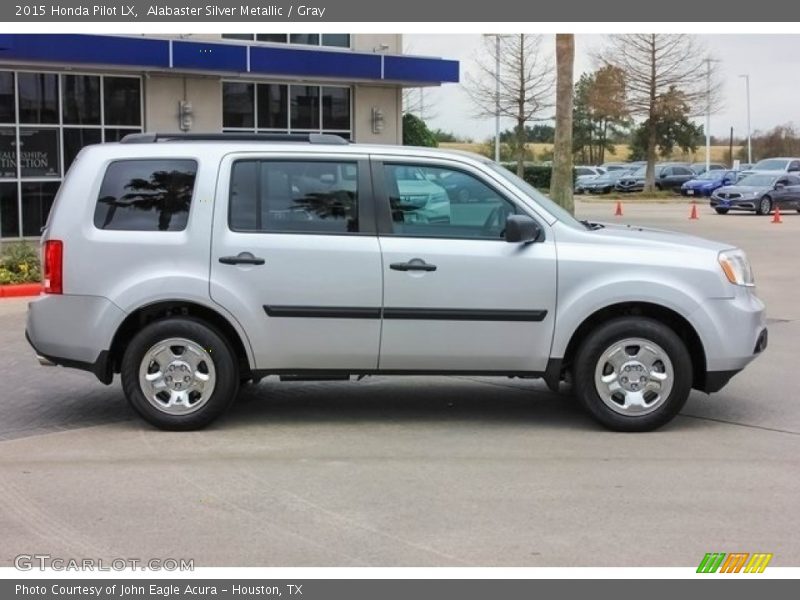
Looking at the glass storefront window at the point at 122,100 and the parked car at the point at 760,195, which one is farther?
the parked car at the point at 760,195

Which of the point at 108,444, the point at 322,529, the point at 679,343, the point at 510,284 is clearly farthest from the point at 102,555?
the point at 679,343

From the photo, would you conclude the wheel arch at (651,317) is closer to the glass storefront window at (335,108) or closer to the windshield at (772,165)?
the glass storefront window at (335,108)

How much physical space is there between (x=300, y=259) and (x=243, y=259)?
37cm

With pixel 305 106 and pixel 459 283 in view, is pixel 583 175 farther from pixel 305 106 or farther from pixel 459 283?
pixel 459 283

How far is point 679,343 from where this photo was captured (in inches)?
265

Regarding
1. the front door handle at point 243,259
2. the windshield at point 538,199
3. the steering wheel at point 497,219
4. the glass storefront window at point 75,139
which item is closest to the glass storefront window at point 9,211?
the glass storefront window at point 75,139

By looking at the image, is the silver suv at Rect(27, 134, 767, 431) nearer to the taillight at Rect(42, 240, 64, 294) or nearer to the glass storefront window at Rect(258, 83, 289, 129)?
the taillight at Rect(42, 240, 64, 294)

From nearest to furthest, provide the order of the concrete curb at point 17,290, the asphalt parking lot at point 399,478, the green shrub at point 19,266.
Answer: the asphalt parking lot at point 399,478, the concrete curb at point 17,290, the green shrub at point 19,266

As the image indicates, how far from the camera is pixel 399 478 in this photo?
5855 mm

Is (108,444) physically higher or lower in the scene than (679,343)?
lower

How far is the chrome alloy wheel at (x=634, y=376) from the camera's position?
674cm

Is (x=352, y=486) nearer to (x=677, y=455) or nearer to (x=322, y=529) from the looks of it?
(x=322, y=529)

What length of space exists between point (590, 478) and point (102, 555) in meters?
2.75

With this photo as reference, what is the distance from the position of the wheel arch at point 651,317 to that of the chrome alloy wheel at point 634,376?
225 mm
